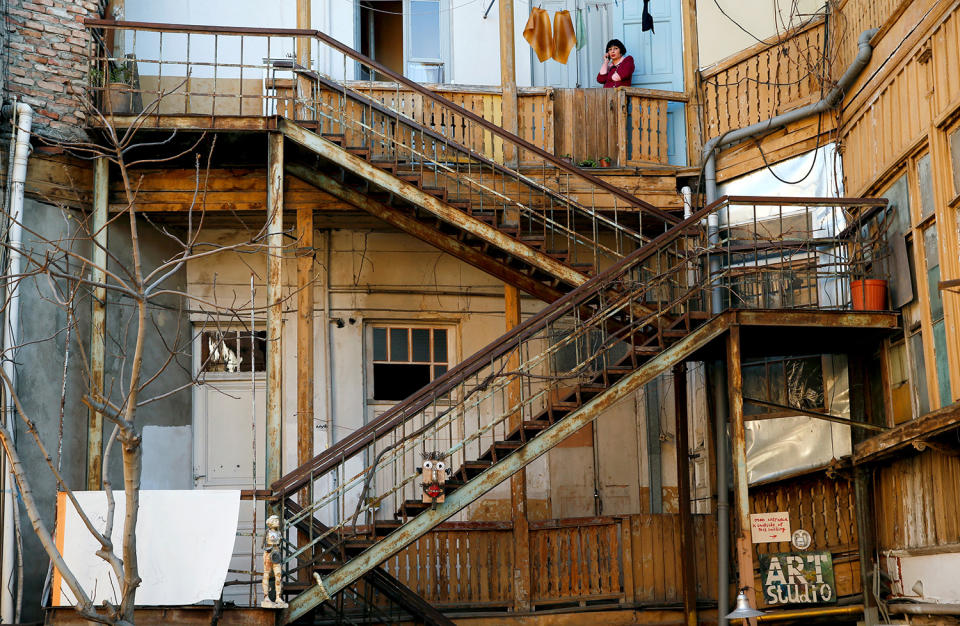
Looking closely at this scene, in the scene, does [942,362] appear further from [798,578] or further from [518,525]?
[518,525]

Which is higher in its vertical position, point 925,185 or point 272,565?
point 925,185

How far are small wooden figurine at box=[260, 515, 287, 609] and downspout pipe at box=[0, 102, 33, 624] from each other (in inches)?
104

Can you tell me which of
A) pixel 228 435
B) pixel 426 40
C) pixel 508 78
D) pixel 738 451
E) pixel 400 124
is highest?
pixel 426 40

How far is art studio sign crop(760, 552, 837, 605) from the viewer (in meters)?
12.5

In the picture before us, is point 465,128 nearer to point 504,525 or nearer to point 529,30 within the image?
point 529,30

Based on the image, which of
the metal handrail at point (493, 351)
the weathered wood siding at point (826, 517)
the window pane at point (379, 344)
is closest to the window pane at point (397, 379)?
the window pane at point (379, 344)

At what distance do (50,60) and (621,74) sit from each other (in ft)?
23.1

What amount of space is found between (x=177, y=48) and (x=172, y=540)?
6.89 meters

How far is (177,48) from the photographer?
14672 mm

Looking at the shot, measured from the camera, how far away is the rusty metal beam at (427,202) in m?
12.6

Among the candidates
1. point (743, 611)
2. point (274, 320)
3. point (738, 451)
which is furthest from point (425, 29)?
point (743, 611)

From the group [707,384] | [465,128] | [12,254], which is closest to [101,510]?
[12,254]

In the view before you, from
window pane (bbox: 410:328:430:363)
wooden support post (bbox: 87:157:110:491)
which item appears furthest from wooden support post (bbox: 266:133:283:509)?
window pane (bbox: 410:328:430:363)

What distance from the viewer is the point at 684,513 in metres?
13.2
